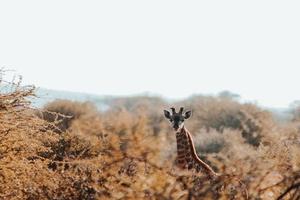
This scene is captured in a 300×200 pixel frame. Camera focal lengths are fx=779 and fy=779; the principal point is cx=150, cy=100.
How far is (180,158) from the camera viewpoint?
42.3ft

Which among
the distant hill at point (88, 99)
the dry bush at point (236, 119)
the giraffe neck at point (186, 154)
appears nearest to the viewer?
the distant hill at point (88, 99)

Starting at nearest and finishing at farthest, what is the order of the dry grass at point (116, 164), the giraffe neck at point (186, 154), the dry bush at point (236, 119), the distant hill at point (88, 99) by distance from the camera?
1. the dry grass at point (116, 164)
2. the distant hill at point (88, 99)
3. the giraffe neck at point (186, 154)
4. the dry bush at point (236, 119)

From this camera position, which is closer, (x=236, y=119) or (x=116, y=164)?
(x=116, y=164)

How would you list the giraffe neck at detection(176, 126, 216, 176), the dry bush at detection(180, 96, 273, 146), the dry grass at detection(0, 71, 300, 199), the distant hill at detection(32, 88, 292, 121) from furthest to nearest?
the dry bush at detection(180, 96, 273, 146) → the giraffe neck at detection(176, 126, 216, 176) → the distant hill at detection(32, 88, 292, 121) → the dry grass at detection(0, 71, 300, 199)

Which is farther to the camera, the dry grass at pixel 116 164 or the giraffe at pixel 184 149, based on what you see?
the giraffe at pixel 184 149

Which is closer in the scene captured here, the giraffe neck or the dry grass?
the dry grass

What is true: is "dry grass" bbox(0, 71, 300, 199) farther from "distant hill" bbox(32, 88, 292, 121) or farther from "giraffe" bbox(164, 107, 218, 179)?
"giraffe" bbox(164, 107, 218, 179)

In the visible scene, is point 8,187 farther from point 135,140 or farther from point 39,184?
point 135,140

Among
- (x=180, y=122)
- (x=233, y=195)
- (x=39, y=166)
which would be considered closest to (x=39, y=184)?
(x=39, y=166)

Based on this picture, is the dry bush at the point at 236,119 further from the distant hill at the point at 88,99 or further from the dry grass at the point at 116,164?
the dry grass at the point at 116,164

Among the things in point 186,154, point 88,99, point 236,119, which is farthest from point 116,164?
point 88,99

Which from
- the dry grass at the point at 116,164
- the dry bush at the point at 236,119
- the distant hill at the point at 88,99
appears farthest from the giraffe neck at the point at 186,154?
the dry bush at the point at 236,119

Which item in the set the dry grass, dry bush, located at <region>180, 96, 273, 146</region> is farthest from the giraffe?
dry bush, located at <region>180, 96, 273, 146</region>

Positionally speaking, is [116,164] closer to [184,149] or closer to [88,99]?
[184,149]
